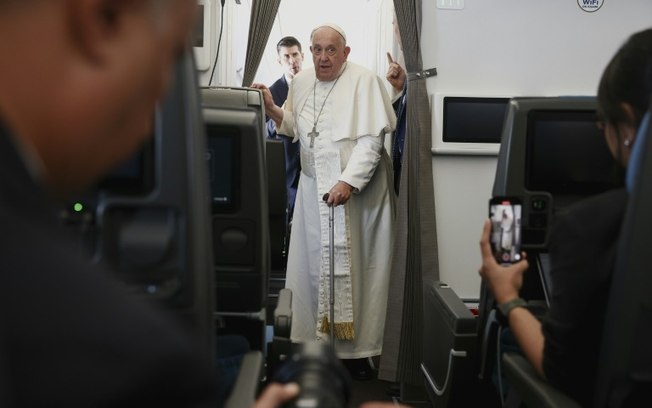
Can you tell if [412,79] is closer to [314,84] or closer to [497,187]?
[314,84]

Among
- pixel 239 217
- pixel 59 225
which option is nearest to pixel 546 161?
pixel 239 217

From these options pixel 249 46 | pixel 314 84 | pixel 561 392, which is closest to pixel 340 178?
pixel 314 84

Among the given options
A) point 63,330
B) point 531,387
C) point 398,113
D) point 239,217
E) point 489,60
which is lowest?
point 531,387

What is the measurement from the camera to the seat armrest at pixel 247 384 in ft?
5.13

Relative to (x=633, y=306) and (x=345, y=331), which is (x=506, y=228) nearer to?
(x=633, y=306)

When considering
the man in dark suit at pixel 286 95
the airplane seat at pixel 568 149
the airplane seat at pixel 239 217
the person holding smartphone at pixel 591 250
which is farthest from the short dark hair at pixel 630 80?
the man in dark suit at pixel 286 95

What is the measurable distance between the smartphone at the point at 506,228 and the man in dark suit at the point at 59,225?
1.78 m

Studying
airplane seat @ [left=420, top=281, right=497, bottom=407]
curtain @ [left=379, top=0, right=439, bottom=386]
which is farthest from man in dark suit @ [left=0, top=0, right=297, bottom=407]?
curtain @ [left=379, top=0, right=439, bottom=386]

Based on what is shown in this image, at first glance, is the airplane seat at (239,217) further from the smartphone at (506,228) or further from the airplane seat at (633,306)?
the airplane seat at (633,306)

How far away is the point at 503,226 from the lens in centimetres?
229

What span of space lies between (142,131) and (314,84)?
4676 millimetres

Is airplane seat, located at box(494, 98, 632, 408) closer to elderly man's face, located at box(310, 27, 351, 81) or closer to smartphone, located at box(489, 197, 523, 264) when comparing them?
smartphone, located at box(489, 197, 523, 264)

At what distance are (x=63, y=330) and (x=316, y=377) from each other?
490mm

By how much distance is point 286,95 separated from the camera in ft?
22.9
